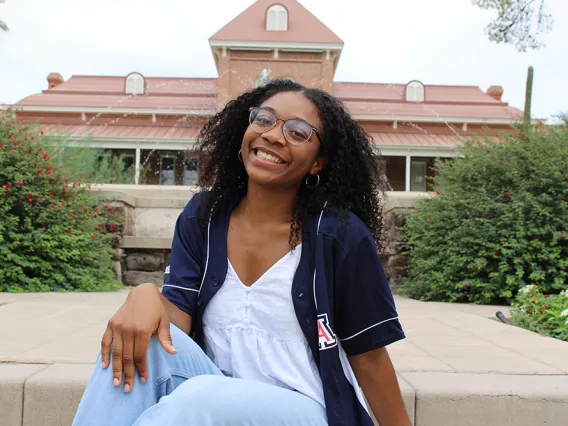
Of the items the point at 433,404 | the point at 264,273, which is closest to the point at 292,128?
the point at 264,273

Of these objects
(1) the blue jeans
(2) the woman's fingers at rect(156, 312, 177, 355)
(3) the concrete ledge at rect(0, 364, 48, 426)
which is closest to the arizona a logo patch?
(1) the blue jeans

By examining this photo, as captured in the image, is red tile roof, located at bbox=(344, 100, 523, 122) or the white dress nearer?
the white dress

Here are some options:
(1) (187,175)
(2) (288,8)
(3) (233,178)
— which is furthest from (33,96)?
(3) (233,178)

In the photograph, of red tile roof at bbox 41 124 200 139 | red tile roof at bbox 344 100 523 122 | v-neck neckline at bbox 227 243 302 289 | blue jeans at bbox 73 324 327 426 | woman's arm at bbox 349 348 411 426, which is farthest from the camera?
red tile roof at bbox 344 100 523 122

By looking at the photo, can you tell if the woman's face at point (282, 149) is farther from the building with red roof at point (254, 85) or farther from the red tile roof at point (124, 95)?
the red tile roof at point (124, 95)

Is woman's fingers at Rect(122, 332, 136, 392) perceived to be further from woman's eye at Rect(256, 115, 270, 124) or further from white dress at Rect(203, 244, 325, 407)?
woman's eye at Rect(256, 115, 270, 124)

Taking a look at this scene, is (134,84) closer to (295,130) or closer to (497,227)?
(497,227)

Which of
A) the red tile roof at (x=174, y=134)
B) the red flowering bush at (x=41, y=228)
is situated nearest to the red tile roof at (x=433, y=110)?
the red tile roof at (x=174, y=134)

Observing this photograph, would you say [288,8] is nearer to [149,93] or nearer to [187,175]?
[149,93]

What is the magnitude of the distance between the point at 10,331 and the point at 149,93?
2019cm

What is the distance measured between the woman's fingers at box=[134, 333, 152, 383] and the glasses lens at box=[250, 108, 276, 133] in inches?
28.6

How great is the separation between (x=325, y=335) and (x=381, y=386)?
0.69ft

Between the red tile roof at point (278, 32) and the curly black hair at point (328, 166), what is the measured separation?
1878cm

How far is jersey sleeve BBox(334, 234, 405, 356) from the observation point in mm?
1526
